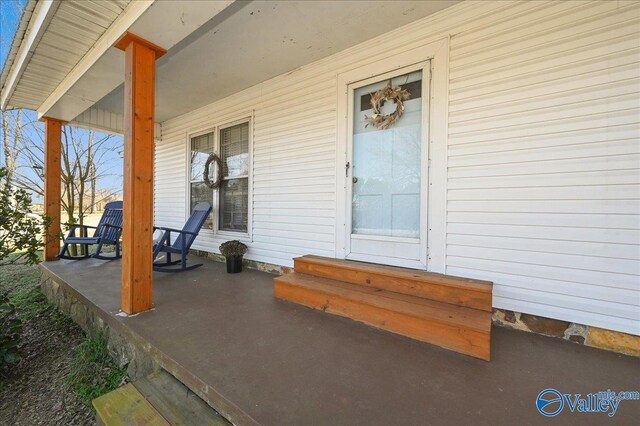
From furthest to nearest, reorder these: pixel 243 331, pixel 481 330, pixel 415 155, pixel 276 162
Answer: pixel 276 162 < pixel 415 155 < pixel 243 331 < pixel 481 330

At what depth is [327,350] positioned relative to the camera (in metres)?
1.76

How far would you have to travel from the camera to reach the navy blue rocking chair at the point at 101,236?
4098 millimetres

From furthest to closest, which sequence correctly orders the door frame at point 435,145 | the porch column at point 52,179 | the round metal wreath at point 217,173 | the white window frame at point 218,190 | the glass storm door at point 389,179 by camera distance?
the round metal wreath at point 217,173, the porch column at point 52,179, the white window frame at point 218,190, the glass storm door at point 389,179, the door frame at point 435,145

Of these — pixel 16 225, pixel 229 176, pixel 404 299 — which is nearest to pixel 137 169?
pixel 16 225

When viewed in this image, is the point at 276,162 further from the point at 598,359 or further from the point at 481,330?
the point at 598,359

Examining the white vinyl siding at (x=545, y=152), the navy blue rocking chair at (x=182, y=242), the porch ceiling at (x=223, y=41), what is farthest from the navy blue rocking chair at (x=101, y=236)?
the white vinyl siding at (x=545, y=152)

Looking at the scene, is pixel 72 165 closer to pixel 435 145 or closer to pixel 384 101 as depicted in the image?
pixel 384 101

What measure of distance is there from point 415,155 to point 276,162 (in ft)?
6.26

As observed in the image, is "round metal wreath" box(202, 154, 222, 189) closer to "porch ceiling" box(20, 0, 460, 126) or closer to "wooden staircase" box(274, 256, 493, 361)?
"porch ceiling" box(20, 0, 460, 126)

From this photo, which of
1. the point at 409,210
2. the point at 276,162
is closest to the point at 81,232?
the point at 276,162

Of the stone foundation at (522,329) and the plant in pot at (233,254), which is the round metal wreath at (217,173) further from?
the stone foundation at (522,329)

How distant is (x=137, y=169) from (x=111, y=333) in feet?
4.73

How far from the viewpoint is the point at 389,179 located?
2.74 m

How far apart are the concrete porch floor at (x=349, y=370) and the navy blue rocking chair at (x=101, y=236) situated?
221cm
